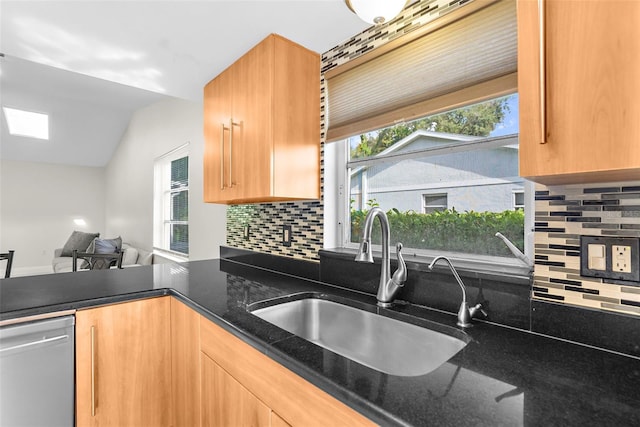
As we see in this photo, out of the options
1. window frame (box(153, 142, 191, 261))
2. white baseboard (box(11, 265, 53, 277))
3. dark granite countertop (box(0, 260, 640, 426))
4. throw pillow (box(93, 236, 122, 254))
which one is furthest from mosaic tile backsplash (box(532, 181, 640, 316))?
white baseboard (box(11, 265, 53, 277))

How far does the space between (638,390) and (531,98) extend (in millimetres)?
623

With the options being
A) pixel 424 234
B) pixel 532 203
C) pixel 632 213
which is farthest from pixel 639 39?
pixel 424 234

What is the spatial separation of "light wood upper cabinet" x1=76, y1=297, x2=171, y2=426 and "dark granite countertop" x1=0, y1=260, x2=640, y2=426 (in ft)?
0.51

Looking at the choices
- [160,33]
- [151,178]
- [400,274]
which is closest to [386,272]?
[400,274]

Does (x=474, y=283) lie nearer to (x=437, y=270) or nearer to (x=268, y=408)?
(x=437, y=270)

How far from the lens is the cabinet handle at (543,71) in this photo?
64 centimetres

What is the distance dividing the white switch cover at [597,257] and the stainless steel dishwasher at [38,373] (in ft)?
5.81

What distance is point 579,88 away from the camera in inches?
24.0

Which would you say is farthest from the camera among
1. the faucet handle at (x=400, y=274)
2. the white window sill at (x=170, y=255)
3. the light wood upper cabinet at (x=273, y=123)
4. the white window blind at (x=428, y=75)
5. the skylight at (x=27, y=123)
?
the skylight at (x=27, y=123)

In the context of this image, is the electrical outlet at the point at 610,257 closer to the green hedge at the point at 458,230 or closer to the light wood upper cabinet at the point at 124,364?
the green hedge at the point at 458,230

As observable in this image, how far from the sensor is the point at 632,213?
789mm

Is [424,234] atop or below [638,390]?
atop

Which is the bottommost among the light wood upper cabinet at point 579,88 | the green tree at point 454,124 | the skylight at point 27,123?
the light wood upper cabinet at point 579,88

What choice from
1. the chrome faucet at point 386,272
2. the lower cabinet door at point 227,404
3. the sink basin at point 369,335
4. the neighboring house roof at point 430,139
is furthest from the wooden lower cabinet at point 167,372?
the neighboring house roof at point 430,139
